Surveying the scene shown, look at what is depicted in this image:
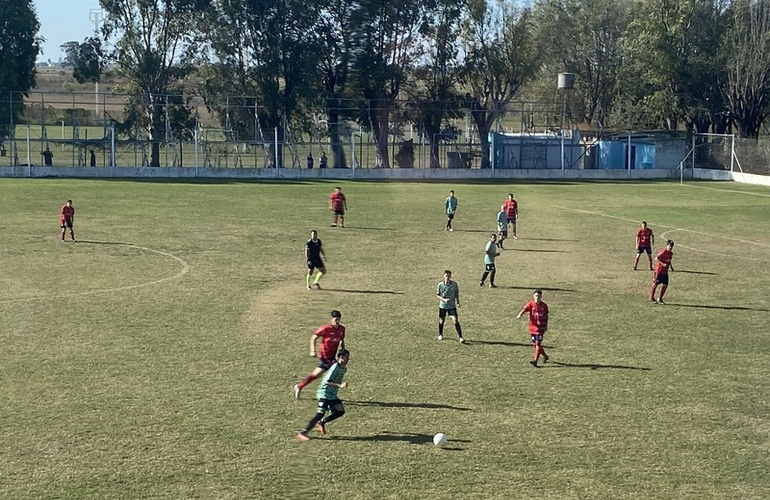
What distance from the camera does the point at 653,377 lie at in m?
17.2

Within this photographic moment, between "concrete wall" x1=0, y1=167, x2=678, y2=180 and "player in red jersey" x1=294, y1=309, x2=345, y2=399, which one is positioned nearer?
"player in red jersey" x1=294, y1=309, x2=345, y2=399

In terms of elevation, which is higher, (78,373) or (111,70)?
(111,70)

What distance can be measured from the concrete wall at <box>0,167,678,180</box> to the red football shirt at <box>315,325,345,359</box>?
50.5 meters

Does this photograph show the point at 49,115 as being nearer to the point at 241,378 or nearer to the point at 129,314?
the point at 129,314

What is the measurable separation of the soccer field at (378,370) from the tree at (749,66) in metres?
41.9

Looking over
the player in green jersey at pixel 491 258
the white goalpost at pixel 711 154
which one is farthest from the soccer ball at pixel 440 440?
the white goalpost at pixel 711 154

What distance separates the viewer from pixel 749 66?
73.2 metres

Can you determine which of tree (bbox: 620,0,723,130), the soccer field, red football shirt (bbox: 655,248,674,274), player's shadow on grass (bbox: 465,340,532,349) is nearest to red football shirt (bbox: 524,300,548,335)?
the soccer field

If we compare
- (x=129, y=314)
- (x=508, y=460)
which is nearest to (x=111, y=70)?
(x=129, y=314)

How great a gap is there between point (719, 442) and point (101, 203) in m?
37.6

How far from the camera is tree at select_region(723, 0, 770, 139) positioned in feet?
239

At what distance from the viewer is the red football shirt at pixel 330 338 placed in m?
14.8

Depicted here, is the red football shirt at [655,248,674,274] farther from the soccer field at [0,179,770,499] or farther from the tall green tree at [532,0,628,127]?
the tall green tree at [532,0,628,127]

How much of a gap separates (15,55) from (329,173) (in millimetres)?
26211
